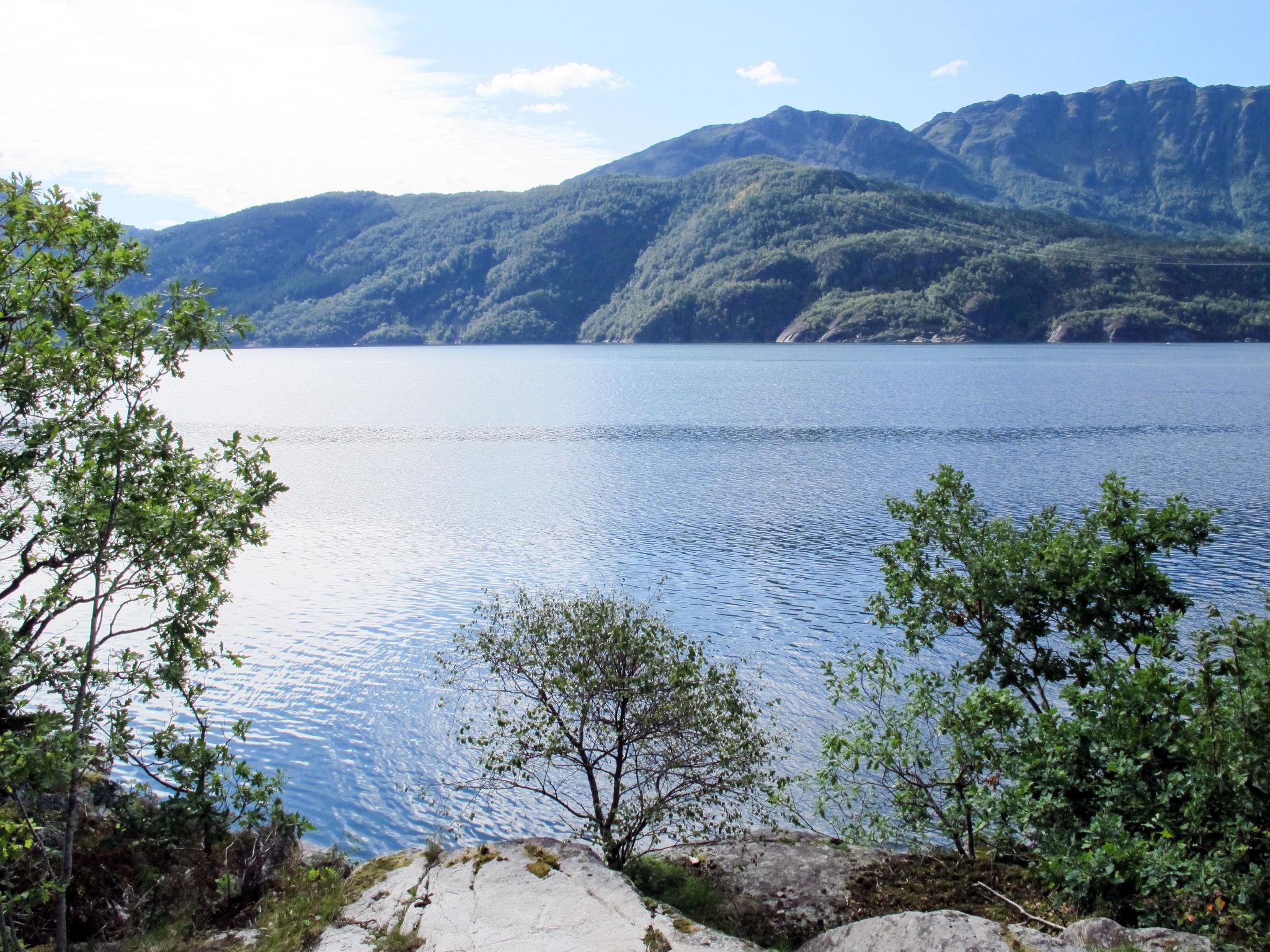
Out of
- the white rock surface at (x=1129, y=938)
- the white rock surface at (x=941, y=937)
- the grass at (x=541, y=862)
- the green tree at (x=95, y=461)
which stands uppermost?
the green tree at (x=95, y=461)

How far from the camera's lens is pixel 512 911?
1077cm

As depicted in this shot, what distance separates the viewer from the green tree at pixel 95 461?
966 centimetres

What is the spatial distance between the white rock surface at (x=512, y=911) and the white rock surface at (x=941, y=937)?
1228mm

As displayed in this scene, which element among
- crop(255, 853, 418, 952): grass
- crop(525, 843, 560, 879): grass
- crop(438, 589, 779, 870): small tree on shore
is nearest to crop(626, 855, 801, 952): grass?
crop(438, 589, 779, 870): small tree on shore

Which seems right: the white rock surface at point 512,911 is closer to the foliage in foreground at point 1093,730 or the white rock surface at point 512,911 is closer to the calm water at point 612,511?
the foliage in foreground at point 1093,730

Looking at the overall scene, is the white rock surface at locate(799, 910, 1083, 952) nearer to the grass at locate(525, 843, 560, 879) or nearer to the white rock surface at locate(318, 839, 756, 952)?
the white rock surface at locate(318, 839, 756, 952)

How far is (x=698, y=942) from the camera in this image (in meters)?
9.94

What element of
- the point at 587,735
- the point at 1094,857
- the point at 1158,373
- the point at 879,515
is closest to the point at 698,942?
the point at 1094,857

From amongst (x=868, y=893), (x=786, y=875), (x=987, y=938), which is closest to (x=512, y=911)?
(x=987, y=938)

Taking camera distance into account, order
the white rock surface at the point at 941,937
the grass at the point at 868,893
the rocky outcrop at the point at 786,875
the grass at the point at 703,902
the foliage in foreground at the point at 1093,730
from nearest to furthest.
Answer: the white rock surface at the point at 941,937, the foliage in foreground at the point at 1093,730, the grass at the point at 868,893, the grass at the point at 703,902, the rocky outcrop at the point at 786,875

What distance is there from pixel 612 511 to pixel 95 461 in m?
37.6

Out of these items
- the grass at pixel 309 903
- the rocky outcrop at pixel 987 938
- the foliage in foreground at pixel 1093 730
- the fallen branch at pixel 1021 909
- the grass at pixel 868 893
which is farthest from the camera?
the grass at pixel 868 893

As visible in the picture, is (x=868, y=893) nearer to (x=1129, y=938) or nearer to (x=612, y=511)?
(x=1129, y=938)

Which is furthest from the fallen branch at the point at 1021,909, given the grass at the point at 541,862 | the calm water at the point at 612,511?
the calm water at the point at 612,511
